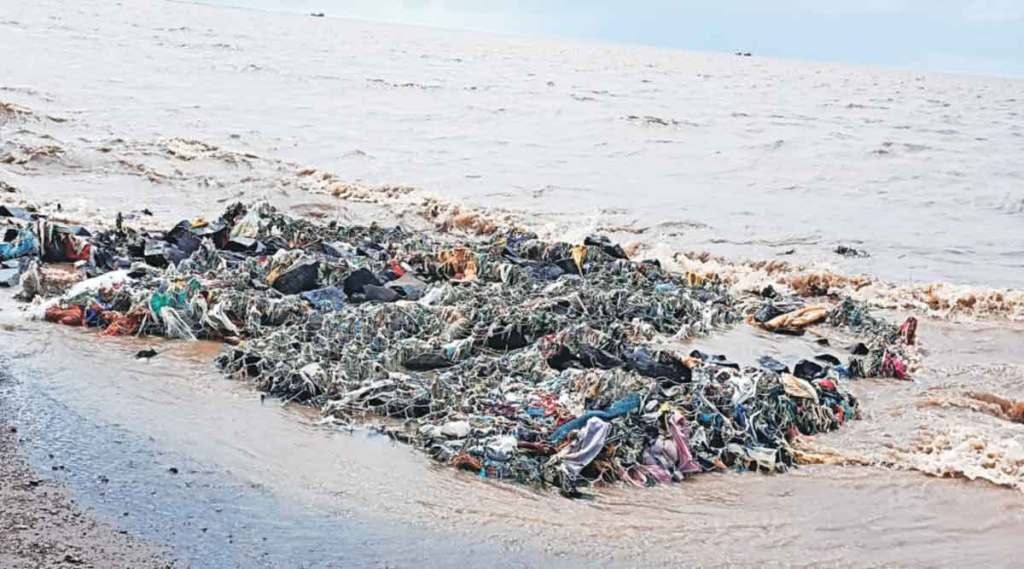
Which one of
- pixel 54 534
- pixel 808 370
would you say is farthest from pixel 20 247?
pixel 808 370

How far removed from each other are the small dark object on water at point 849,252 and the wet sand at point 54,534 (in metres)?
9.47

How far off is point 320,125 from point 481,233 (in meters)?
8.50

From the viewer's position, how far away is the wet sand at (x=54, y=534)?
3260mm

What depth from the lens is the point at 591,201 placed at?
13883mm

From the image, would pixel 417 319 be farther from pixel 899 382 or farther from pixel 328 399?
pixel 899 382

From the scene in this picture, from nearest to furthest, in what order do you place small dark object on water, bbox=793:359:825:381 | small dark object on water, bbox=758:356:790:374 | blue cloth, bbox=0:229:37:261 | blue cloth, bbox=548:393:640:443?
blue cloth, bbox=548:393:640:443 → small dark object on water, bbox=793:359:825:381 → small dark object on water, bbox=758:356:790:374 → blue cloth, bbox=0:229:37:261

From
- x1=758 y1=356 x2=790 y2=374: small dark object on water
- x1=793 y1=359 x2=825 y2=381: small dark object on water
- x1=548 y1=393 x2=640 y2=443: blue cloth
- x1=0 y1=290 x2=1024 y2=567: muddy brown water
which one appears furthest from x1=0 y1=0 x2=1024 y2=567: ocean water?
x1=548 y1=393 x2=640 y2=443: blue cloth

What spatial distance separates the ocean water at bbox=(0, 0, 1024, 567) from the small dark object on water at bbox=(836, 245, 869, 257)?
0.20 m

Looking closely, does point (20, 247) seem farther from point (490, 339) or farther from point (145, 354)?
point (490, 339)

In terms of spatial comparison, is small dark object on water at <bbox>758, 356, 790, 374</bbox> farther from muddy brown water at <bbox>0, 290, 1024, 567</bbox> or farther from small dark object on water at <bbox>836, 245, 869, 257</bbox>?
small dark object on water at <bbox>836, 245, 869, 257</bbox>

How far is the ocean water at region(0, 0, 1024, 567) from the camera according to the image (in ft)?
13.6

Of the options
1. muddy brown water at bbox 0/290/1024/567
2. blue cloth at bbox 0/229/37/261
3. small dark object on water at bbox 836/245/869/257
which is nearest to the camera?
muddy brown water at bbox 0/290/1024/567

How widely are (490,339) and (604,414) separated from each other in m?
1.57

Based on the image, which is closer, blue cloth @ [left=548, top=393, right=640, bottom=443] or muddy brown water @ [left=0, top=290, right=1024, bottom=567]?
muddy brown water @ [left=0, top=290, right=1024, bottom=567]
